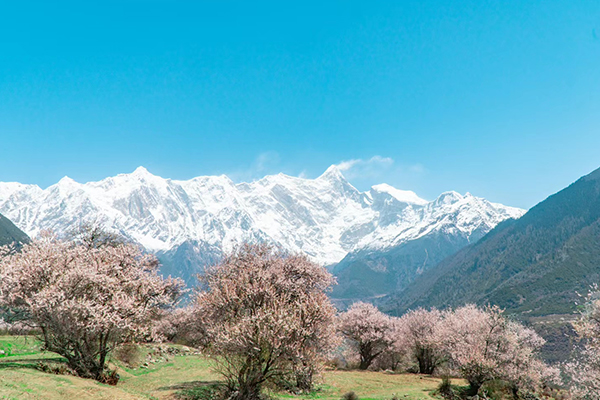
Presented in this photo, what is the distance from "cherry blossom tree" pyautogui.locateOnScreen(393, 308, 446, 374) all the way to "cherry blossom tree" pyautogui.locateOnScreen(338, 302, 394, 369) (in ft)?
7.77

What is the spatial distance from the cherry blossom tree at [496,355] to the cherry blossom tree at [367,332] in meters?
20.0

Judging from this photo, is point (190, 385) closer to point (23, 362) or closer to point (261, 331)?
point (23, 362)

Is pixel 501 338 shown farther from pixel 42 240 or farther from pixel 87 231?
pixel 87 231

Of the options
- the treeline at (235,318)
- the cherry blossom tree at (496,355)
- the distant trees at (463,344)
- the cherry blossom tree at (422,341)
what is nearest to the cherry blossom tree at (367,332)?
the distant trees at (463,344)

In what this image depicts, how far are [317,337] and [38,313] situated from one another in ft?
74.4

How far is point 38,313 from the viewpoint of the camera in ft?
96.6

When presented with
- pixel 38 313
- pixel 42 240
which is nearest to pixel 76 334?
pixel 38 313

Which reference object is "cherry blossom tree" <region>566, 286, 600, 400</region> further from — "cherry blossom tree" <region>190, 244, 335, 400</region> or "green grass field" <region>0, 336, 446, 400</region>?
"cherry blossom tree" <region>190, 244, 335, 400</region>

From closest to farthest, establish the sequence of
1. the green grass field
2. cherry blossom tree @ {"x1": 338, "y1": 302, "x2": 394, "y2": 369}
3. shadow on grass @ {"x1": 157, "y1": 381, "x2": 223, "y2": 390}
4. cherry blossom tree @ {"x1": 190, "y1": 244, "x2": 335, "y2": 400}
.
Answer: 1. the green grass field
2. cherry blossom tree @ {"x1": 190, "y1": 244, "x2": 335, "y2": 400}
3. shadow on grass @ {"x1": 157, "y1": 381, "x2": 223, "y2": 390}
4. cherry blossom tree @ {"x1": 338, "y1": 302, "x2": 394, "y2": 369}

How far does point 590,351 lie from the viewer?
3850 centimetres

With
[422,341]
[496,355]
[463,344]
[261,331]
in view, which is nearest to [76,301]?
[261,331]

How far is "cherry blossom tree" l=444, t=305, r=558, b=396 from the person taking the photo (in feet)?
161

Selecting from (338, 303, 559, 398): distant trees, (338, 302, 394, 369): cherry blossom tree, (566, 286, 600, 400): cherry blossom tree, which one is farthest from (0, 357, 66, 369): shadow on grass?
(566, 286, 600, 400): cherry blossom tree

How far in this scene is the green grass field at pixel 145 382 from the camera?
25.2 metres
